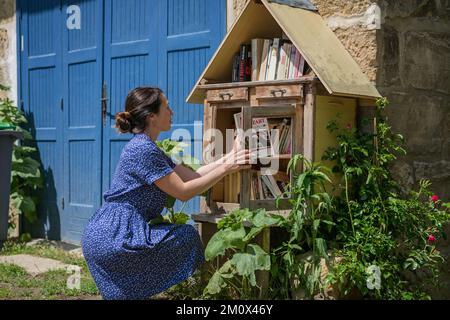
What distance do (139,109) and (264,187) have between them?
818 mm

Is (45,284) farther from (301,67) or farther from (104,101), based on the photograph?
(301,67)

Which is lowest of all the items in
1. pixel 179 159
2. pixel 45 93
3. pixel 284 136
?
pixel 179 159

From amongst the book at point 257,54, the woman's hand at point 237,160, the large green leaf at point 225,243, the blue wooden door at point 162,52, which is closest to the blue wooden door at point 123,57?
the blue wooden door at point 162,52

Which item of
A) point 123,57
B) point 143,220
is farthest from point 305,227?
point 123,57

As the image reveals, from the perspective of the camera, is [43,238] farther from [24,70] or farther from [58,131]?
[24,70]

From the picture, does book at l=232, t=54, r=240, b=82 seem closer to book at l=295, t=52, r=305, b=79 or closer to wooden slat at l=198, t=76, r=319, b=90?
wooden slat at l=198, t=76, r=319, b=90

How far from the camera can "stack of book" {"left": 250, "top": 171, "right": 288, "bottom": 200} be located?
4.08 meters

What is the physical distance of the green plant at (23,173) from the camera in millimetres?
6852

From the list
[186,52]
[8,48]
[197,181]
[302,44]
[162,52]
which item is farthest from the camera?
[8,48]

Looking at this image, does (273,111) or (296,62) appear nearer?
(273,111)

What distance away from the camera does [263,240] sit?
155 inches

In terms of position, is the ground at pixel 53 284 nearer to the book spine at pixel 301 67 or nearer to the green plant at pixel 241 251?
the green plant at pixel 241 251

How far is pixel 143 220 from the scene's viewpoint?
3.91 m

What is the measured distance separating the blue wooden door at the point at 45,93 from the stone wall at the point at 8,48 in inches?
5.4
